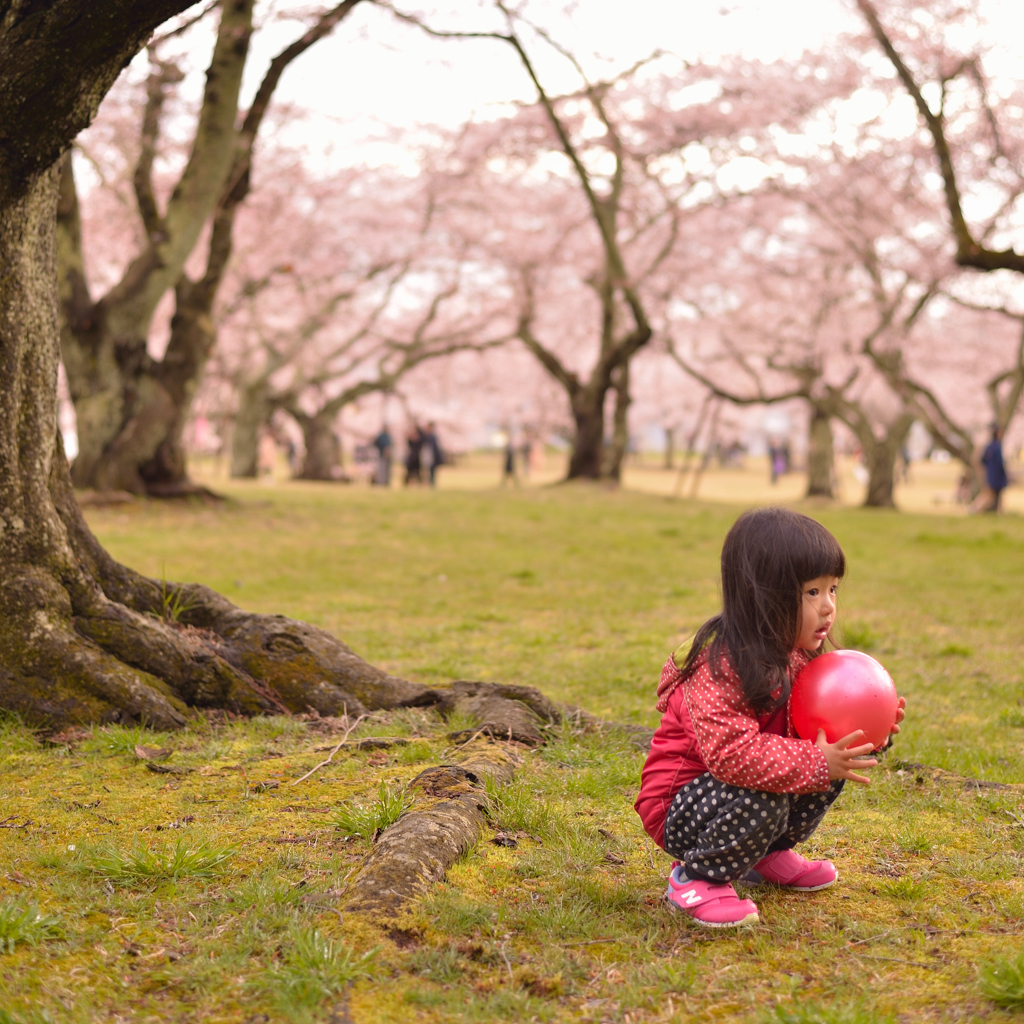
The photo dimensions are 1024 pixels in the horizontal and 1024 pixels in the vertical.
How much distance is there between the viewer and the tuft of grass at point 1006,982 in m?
2.49

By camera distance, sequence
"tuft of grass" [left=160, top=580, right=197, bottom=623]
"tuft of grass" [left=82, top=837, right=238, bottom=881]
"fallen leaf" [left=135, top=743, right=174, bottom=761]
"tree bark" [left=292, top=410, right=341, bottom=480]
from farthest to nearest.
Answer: "tree bark" [left=292, top=410, right=341, bottom=480] < "tuft of grass" [left=160, top=580, right=197, bottom=623] < "fallen leaf" [left=135, top=743, right=174, bottom=761] < "tuft of grass" [left=82, top=837, right=238, bottom=881]

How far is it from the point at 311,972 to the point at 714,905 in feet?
3.87

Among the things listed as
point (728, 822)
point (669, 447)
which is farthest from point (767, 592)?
point (669, 447)

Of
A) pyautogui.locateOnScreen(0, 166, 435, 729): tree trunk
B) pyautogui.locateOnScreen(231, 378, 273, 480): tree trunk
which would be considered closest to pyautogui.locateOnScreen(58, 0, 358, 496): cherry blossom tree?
pyautogui.locateOnScreen(0, 166, 435, 729): tree trunk

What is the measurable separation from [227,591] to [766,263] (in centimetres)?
2393

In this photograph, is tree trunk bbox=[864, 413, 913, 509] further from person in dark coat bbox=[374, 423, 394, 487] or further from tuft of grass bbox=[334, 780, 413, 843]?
tuft of grass bbox=[334, 780, 413, 843]

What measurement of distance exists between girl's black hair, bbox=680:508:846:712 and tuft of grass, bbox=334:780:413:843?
121 centimetres

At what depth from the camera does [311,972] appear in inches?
98.2

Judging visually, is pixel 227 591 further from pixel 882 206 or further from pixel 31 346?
pixel 882 206

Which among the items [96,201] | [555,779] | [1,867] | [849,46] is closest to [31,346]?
[1,867]

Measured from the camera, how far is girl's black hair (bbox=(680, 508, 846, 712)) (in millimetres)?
2975

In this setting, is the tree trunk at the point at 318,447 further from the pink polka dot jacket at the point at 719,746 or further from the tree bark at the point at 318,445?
the pink polka dot jacket at the point at 719,746

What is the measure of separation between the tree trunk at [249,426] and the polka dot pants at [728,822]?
28.3 m

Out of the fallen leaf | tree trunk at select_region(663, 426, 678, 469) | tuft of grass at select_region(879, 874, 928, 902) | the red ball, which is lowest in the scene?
tuft of grass at select_region(879, 874, 928, 902)
